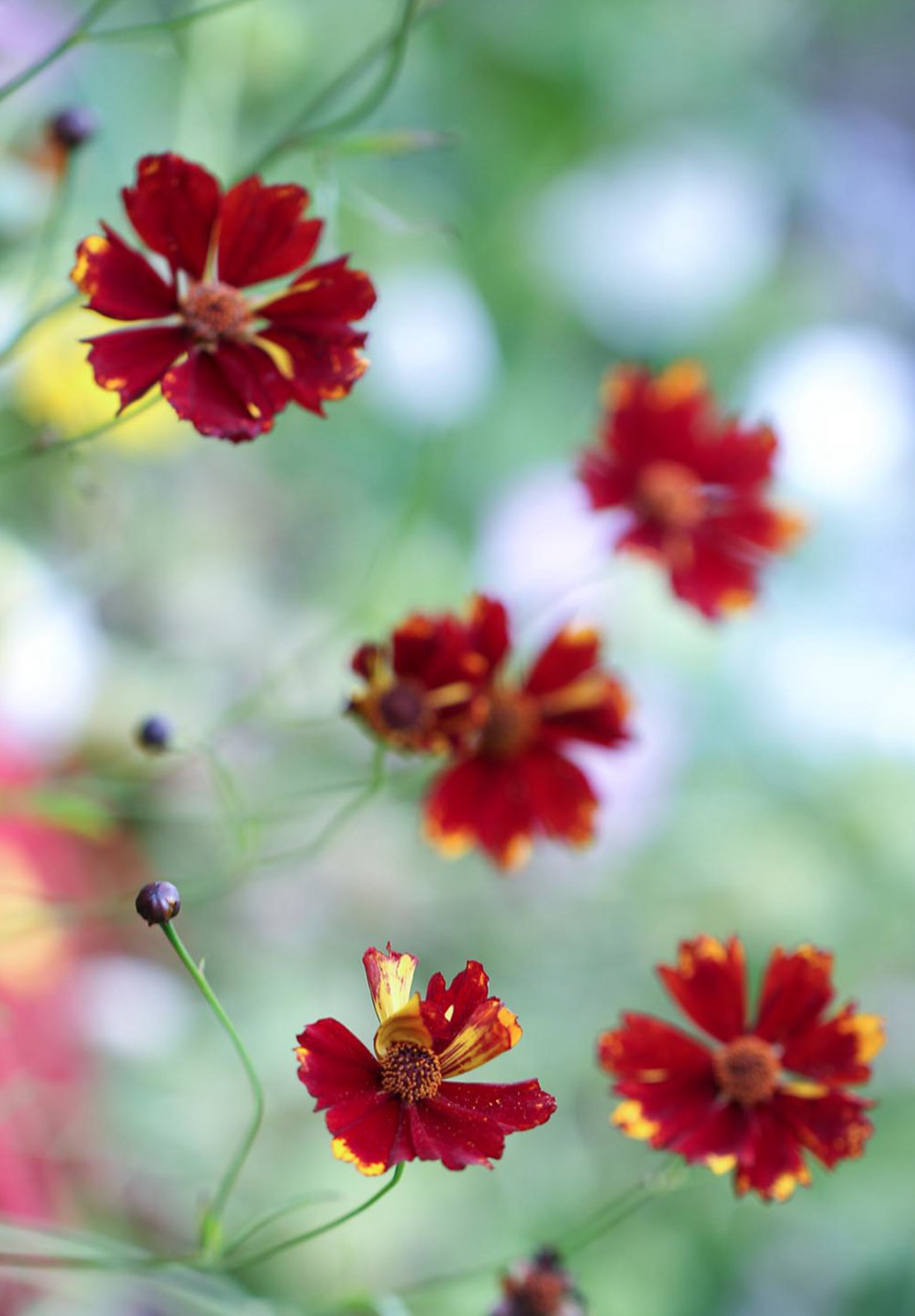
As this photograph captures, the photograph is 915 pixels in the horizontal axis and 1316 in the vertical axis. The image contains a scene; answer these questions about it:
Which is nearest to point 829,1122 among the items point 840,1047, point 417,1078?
point 840,1047

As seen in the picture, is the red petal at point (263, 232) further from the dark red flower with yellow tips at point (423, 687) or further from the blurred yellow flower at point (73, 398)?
the blurred yellow flower at point (73, 398)

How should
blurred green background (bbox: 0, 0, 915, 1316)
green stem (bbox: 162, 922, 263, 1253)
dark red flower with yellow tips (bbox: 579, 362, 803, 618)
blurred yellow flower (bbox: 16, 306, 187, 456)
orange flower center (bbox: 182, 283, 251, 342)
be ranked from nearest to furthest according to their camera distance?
green stem (bbox: 162, 922, 263, 1253) < orange flower center (bbox: 182, 283, 251, 342) < dark red flower with yellow tips (bbox: 579, 362, 803, 618) < blurred yellow flower (bbox: 16, 306, 187, 456) < blurred green background (bbox: 0, 0, 915, 1316)

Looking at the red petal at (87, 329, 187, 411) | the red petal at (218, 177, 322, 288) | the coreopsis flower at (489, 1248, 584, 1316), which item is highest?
the red petal at (218, 177, 322, 288)

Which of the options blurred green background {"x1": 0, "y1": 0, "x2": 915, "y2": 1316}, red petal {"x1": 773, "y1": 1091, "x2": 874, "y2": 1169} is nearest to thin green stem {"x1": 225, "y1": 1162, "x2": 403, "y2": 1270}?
red petal {"x1": 773, "y1": 1091, "x2": 874, "y2": 1169}

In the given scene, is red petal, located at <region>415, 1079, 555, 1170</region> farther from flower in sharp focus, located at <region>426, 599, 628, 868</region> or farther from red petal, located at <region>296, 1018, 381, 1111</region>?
flower in sharp focus, located at <region>426, 599, 628, 868</region>

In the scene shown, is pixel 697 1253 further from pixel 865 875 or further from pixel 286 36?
pixel 286 36

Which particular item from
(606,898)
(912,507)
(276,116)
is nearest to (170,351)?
(606,898)
